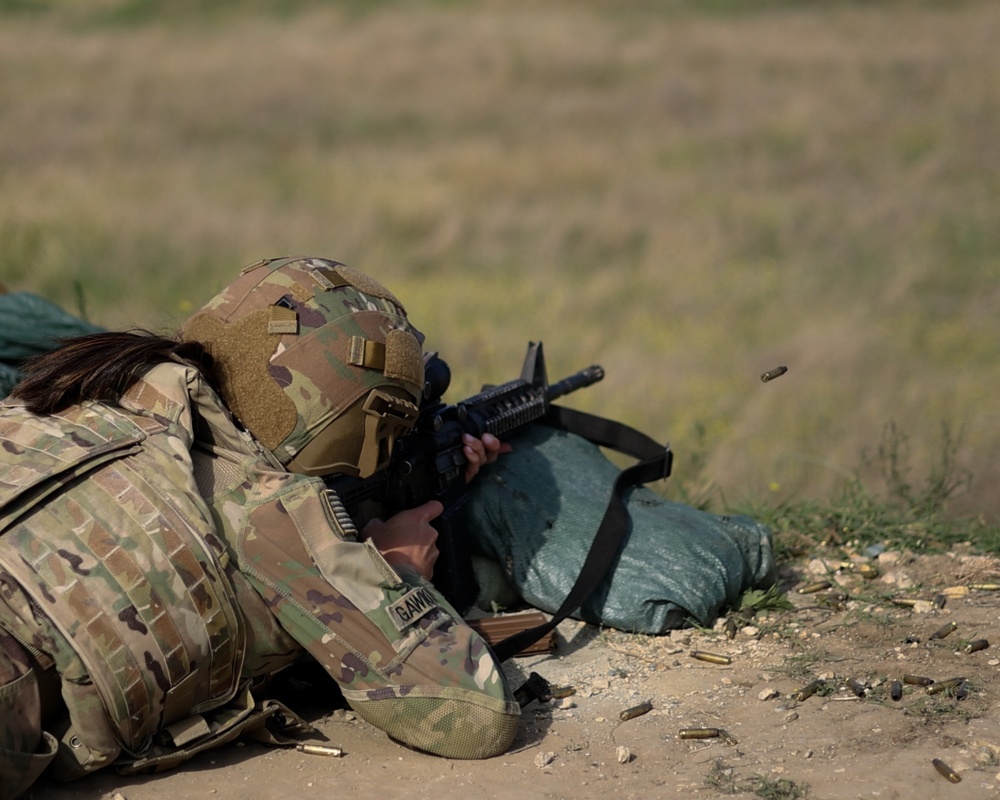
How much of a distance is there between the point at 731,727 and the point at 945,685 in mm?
759

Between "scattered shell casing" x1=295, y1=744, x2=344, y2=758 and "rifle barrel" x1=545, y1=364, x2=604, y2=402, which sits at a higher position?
"rifle barrel" x1=545, y1=364, x2=604, y2=402

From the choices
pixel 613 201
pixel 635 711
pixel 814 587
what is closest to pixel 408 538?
pixel 635 711

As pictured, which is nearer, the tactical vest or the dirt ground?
the tactical vest

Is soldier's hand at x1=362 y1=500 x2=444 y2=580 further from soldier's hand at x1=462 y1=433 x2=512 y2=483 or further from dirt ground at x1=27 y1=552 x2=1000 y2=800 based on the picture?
dirt ground at x1=27 y1=552 x2=1000 y2=800

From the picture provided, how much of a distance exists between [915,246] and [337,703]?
9.90 metres

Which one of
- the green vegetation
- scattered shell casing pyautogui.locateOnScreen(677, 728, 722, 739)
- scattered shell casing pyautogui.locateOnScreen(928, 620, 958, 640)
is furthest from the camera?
scattered shell casing pyautogui.locateOnScreen(928, 620, 958, 640)

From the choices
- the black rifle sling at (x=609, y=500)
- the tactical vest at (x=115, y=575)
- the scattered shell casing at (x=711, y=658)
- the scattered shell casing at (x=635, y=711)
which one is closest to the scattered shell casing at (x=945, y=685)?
the scattered shell casing at (x=711, y=658)

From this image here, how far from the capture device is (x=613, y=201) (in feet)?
45.1

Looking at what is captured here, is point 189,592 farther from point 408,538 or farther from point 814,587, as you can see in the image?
point 814,587

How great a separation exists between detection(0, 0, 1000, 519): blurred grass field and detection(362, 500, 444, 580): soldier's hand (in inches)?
40.5

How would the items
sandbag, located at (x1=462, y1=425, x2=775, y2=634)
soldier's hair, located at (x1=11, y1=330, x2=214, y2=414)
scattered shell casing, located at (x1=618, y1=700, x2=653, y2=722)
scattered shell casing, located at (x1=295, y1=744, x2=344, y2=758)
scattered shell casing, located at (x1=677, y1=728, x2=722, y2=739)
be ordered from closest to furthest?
soldier's hair, located at (x1=11, y1=330, x2=214, y2=414) → scattered shell casing, located at (x1=295, y1=744, x2=344, y2=758) → scattered shell casing, located at (x1=677, y1=728, x2=722, y2=739) → scattered shell casing, located at (x1=618, y1=700, x2=653, y2=722) → sandbag, located at (x1=462, y1=425, x2=775, y2=634)

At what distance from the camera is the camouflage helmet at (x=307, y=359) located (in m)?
3.70

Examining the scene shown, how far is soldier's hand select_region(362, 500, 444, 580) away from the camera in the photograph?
4.23 metres

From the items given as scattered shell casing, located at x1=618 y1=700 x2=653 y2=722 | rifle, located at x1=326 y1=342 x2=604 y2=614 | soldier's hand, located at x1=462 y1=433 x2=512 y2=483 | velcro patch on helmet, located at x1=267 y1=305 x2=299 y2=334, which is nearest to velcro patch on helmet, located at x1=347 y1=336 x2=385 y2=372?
velcro patch on helmet, located at x1=267 y1=305 x2=299 y2=334
